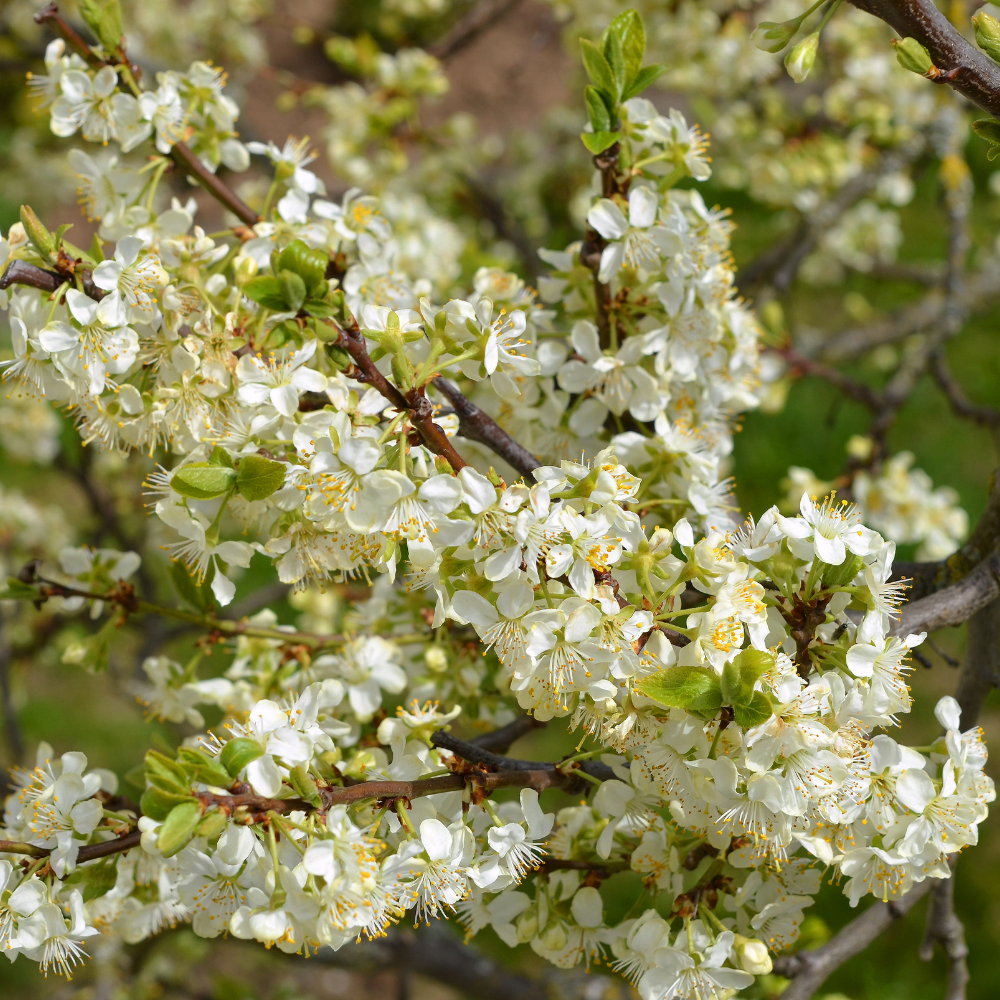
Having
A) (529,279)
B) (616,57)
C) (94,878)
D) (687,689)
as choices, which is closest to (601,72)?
(616,57)

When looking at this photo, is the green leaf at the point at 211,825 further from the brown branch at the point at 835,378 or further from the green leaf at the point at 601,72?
the brown branch at the point at 835,378

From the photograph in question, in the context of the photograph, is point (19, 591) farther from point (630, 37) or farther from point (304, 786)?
point (630, 37)

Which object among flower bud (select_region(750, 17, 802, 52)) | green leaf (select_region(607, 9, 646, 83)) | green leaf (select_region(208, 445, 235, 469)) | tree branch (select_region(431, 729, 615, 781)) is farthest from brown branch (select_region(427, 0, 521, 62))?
tree branch (select_region(431, 729, 615, 781))

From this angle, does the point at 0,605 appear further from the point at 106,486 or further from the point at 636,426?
the point at 636,426

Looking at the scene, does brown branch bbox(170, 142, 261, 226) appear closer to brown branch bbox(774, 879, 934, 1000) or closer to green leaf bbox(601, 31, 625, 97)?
green leaf bbox(601, 31, 625, 97)

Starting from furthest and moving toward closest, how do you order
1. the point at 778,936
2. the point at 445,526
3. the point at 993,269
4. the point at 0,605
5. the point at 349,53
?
the point at 993,269 → the point at 349,53 → the point at 0,605 → the point at 778,936 → the point at 445,526

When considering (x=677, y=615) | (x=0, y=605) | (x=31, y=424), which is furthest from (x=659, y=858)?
(x=31, y=424)
